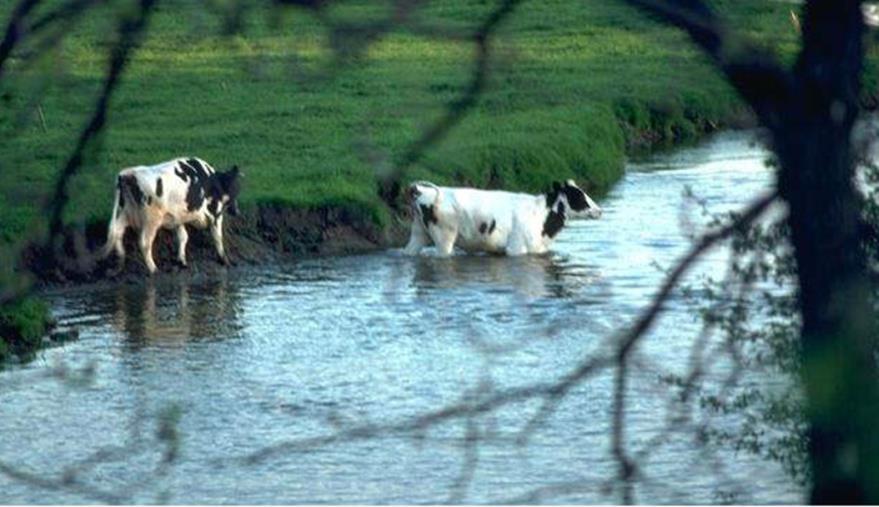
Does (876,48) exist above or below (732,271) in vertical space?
above

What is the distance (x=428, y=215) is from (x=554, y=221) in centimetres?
132

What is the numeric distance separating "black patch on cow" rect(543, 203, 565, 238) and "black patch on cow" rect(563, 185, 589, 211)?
0.39ft

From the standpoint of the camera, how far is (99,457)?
4352mm

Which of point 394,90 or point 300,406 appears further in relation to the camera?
point 394,90

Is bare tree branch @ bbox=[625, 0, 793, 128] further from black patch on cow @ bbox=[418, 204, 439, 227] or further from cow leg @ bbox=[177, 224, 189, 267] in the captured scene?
black patch on cow @ bbox=[418, 204, 439, 227]

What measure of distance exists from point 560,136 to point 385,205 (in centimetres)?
521

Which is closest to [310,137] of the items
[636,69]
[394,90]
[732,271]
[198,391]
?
[394,90]

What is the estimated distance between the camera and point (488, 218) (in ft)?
64.5

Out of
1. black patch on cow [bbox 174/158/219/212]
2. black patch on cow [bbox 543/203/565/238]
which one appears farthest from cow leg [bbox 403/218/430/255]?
black patch on cow [bbox 174/158/219/212]

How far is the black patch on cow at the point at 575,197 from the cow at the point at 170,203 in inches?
129

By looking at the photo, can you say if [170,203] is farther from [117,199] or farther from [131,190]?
[117,199]

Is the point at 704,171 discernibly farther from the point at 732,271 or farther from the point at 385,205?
the point at 732,271

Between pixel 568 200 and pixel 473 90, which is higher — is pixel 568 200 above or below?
below

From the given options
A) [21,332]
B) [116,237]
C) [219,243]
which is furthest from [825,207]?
[219,243]
